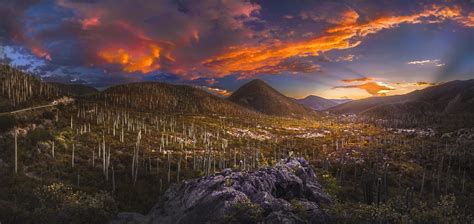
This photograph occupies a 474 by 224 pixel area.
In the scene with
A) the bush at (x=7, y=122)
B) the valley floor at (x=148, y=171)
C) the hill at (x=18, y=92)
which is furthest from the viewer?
the hill at (x=18, y=92)

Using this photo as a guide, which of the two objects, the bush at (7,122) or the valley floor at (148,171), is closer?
the valley floor at (148,171)

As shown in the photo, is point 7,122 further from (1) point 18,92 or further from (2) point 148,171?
(2) point 148,171

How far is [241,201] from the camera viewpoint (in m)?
41.4

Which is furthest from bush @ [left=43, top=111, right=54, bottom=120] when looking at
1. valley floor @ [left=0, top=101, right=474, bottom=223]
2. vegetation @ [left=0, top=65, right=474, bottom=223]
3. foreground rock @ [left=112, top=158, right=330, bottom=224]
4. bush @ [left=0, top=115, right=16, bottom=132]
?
foreground rock @ [left=112, top=158, right=330, bottom=224]

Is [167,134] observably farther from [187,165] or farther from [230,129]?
[230,129]

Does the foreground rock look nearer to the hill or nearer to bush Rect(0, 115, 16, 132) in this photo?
bush Rect(0, 115, 16, 132)

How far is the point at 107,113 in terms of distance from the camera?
151 meters

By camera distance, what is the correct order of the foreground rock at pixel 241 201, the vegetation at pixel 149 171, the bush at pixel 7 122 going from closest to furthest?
the foreground rock at pixel 241 201 < the vegetation at pixel 149 171 < the bush at pixel 7 122

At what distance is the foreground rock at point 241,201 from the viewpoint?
38031 millimetres

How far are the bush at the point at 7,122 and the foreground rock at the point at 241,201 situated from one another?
53.7 m

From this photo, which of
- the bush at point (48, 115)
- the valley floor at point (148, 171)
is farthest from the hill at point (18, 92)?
the valley floor at point (148, 171)

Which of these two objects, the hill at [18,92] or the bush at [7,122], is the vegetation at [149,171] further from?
the hill at [18,92]

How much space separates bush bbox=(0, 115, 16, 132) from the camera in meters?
89.1

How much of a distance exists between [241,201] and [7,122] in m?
76.9
